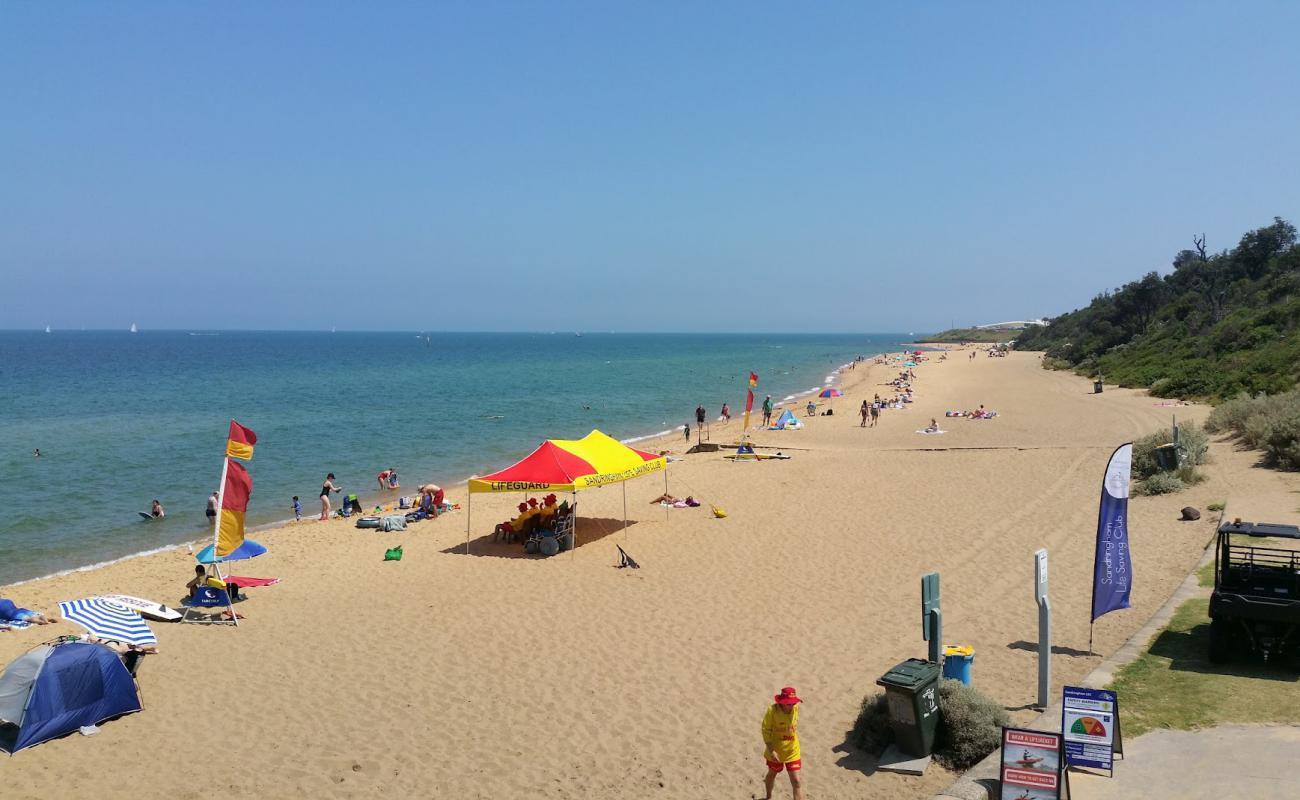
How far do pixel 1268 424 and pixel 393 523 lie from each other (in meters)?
20.4

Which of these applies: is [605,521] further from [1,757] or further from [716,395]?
[716,395]

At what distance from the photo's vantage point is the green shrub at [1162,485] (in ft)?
55.8

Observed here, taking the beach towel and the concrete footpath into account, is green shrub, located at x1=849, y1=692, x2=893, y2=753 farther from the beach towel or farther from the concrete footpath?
the beach towel

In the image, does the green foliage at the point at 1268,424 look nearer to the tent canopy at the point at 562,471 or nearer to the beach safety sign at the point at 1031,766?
the tent canopy at the point at 562,471

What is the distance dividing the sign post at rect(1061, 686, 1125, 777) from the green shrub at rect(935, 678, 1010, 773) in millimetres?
732

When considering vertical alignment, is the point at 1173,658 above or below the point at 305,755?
above

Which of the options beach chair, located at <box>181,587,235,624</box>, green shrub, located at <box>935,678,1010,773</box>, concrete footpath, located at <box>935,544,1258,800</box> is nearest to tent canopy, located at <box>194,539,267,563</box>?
beach chair, located at <box>181,587,235,624</box>

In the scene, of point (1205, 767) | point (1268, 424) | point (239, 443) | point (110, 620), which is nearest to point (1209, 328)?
point (1268, 424)

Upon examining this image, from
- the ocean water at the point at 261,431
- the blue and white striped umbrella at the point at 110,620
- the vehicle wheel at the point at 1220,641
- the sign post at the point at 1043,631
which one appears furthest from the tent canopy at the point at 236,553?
the vehicle wheel at the point at 1220,641

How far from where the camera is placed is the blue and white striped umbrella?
32.1ft

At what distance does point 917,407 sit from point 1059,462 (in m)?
21.0

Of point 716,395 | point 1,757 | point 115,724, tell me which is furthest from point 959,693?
point 716,395

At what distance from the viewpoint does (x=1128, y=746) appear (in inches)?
262

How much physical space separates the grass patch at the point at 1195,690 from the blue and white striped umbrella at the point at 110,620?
1036cm
